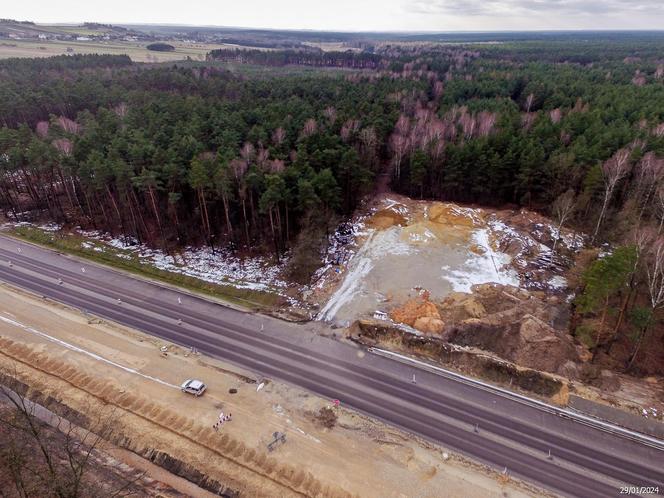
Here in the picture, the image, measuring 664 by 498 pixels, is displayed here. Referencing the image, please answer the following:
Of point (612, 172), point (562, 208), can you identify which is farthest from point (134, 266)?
point (612, 172)

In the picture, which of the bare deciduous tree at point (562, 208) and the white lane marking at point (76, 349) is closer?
the white lane marking at point (76, 349)

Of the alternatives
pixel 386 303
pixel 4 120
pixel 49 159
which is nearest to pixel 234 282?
pixel 386 303

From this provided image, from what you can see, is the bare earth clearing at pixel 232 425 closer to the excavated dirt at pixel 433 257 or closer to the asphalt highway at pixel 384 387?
the asphalt highway at pixel 384 387

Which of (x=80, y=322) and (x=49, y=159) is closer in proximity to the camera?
(x=80, y=322)

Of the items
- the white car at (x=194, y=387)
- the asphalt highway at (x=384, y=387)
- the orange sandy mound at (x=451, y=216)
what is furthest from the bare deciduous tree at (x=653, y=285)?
the white car at (x=194, y=387)

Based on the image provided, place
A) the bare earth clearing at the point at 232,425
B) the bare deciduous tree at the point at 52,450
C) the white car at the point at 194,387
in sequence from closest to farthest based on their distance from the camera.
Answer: the bare deciduous tree at the point at 52,450
the bare earth clearing at the point at 232,425
the white car at the point at 194,387

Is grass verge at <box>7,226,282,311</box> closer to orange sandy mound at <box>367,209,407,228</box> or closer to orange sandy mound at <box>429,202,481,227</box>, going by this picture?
orange sandy mound at <box>367,209,407,228</box>

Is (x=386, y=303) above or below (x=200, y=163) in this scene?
below

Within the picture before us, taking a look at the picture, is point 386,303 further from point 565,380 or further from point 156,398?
point 156,398
